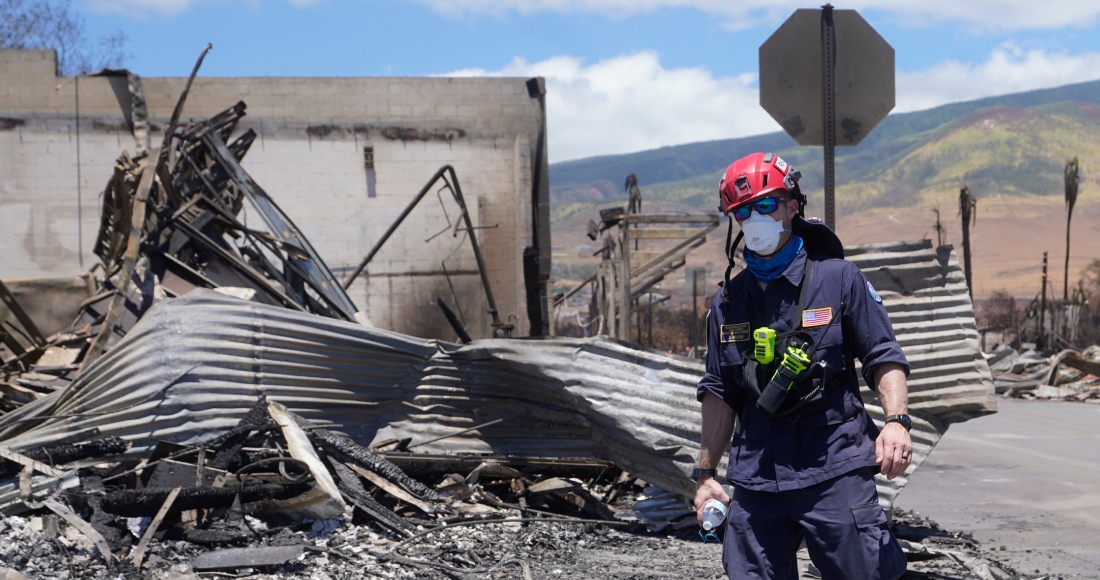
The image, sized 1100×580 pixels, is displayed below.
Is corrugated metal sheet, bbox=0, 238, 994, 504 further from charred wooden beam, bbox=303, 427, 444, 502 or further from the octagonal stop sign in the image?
the octagonal stop sign

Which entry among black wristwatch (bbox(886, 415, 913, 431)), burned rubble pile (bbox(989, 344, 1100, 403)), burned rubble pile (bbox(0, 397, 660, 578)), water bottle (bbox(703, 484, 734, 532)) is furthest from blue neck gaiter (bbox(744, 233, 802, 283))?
burned rubble pile (bbox(989, 344, 1100, 403))

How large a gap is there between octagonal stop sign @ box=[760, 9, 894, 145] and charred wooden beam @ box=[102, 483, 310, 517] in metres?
3.34

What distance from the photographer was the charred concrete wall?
662 inches

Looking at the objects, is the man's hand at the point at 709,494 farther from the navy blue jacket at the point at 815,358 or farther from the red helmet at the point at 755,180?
the red helmet at the point at 755,180

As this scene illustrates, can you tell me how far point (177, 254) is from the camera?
33.1ft

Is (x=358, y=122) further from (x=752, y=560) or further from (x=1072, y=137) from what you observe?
(x=1072, y=137)

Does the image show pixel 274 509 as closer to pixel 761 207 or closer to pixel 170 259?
pixel 761 207

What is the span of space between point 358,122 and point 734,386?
15.1 metres

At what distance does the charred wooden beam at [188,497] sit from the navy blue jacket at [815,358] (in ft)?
9.81

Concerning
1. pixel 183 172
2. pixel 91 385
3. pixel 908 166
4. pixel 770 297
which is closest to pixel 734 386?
pixel 770 297

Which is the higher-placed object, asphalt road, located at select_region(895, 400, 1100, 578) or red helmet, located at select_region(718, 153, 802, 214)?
red helmet, located at select_region(718, 153, 802, 214)

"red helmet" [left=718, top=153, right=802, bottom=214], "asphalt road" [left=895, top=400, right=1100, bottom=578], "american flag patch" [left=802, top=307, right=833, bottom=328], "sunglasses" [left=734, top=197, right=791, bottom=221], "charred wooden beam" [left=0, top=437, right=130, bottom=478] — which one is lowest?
"asphalt road" [left=895, top=400, right=1100, bottom=578]

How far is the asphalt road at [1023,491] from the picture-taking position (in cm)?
562

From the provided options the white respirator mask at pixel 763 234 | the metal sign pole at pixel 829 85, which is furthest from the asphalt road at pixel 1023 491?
the white respirator mask at pixel 763 234
